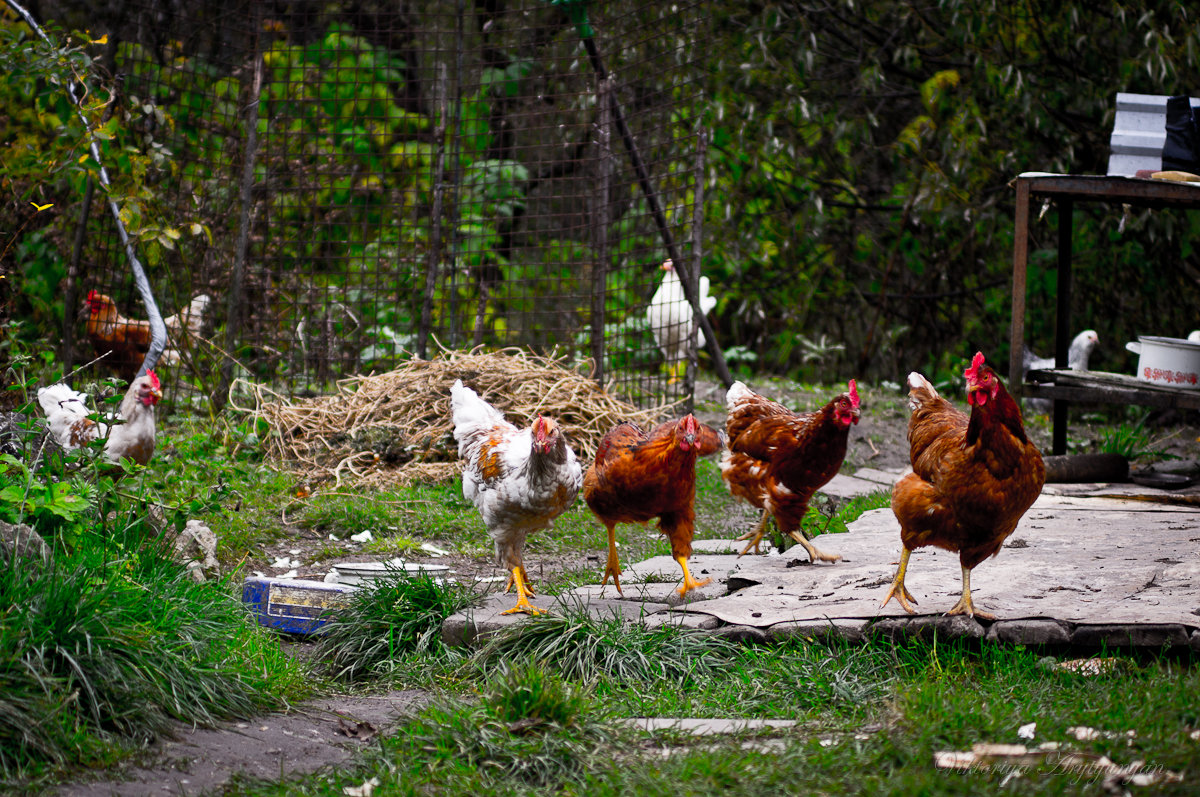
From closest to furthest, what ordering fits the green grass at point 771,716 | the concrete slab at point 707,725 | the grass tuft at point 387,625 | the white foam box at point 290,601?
the green grass at point 771,716 < the concrete slab at point 707,725 < the grass tuft at point 387,625 < the white foam box at point 290,601

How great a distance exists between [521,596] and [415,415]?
367cm

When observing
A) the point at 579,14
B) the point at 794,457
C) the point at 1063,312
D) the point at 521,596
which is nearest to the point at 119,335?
the point at 579,14

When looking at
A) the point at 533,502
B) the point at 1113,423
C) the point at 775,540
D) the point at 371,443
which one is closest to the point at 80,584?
the point at 533,502

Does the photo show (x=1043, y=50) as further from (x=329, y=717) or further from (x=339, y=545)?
(x=329, y=717)

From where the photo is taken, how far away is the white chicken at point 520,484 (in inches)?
177

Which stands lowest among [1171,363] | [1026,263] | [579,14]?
[1171,363]

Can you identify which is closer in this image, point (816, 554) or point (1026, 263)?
point (816, 554)

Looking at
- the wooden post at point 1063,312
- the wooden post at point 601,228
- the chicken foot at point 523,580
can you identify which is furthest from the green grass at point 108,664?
the wooden post at point 1063,312

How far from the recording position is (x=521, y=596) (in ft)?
14.0

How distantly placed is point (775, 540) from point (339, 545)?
8.63 ft

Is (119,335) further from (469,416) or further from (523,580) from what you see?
(523,580)

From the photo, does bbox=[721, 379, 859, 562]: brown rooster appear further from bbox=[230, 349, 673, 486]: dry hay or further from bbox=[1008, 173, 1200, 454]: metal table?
bbox=[1008, 173, 1200, 454]: metal table

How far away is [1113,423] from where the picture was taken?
37.0 ft

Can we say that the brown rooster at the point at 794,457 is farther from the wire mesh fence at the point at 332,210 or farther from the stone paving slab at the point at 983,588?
the wire mesh fence at the point at 332,210
